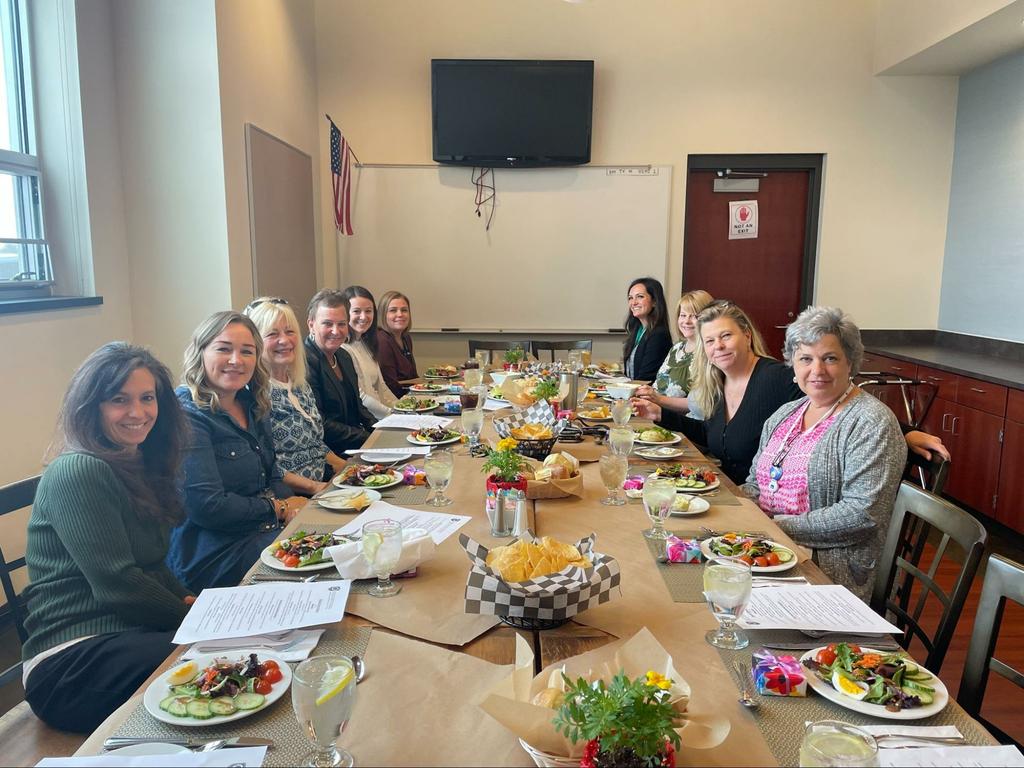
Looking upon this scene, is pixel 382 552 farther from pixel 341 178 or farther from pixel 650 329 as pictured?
pixel 341 178

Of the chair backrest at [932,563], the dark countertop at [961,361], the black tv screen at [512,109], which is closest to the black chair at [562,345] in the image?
the black tv screen at [512,109]

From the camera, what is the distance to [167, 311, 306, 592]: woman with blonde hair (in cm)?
217

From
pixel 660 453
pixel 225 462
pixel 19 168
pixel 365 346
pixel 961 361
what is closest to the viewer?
pixel 225 462

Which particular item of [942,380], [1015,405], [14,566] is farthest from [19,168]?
[942,380]

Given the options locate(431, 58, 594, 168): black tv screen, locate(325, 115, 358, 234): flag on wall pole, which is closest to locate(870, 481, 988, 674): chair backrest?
locate(431, 58, 594, 168): black tv screen

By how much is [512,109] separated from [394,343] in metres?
2.01

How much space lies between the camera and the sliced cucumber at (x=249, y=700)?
1.06 metres

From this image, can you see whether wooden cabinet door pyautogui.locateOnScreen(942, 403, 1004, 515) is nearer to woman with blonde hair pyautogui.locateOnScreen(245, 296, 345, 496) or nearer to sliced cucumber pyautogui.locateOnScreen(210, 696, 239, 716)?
woman with blonde hair pyautogui.locateOnScreen(245, 296, 345, 496)

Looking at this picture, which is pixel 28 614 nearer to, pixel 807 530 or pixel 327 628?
pixel 327 628

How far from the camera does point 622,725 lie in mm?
854

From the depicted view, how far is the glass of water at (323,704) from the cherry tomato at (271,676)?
171 mm

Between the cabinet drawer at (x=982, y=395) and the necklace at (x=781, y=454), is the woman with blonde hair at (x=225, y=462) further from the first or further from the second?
the cabinet drawer at (x=982, y=395)

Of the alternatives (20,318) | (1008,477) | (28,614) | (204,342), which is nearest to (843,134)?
(1008,477)

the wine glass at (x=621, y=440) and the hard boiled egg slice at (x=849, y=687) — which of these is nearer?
the hard boiled egg slice at (x=849, y=687)
